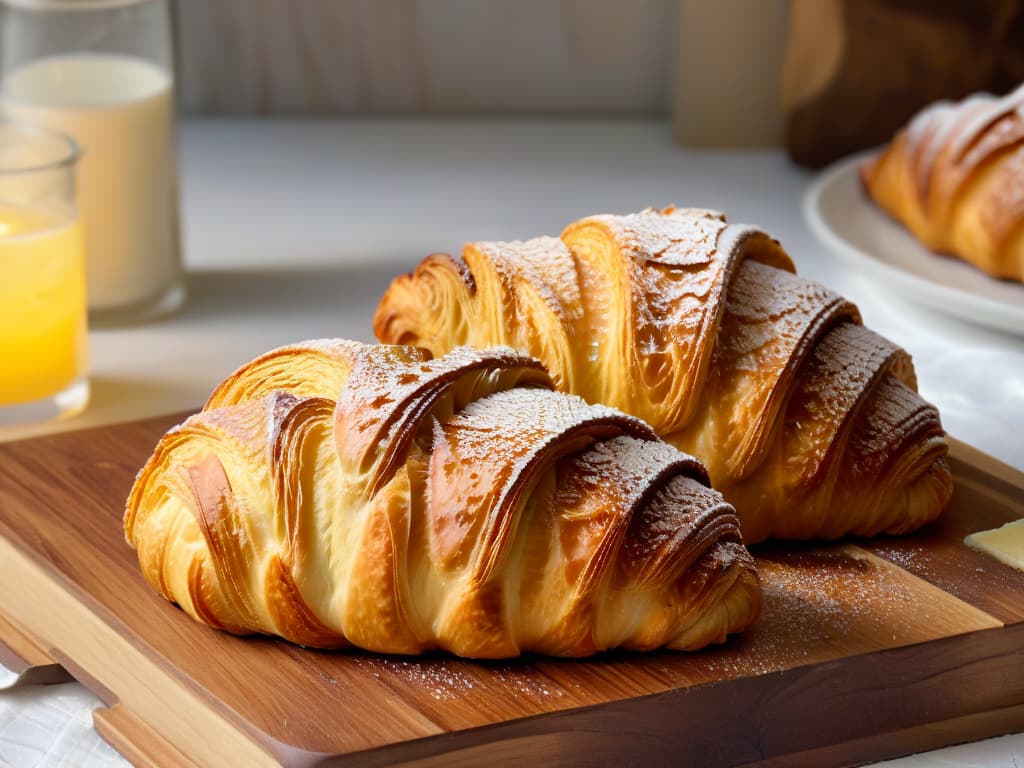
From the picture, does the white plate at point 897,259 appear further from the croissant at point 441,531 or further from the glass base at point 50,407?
the glass base at point 50,407

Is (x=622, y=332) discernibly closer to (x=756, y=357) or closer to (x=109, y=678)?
(x=756, y=357)

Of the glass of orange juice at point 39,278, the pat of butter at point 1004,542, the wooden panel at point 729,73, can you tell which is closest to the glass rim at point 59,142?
the glass of orange juice at point 39,278

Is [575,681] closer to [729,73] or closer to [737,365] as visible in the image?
[737,365]

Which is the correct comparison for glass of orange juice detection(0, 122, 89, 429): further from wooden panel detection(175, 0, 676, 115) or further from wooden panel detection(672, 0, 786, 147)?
wooden panel detection(672, 0, 786, 147)

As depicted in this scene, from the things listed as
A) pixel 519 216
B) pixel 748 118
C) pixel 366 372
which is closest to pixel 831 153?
pixel 748 118

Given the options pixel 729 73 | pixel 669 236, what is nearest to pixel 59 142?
pixel 669 236
